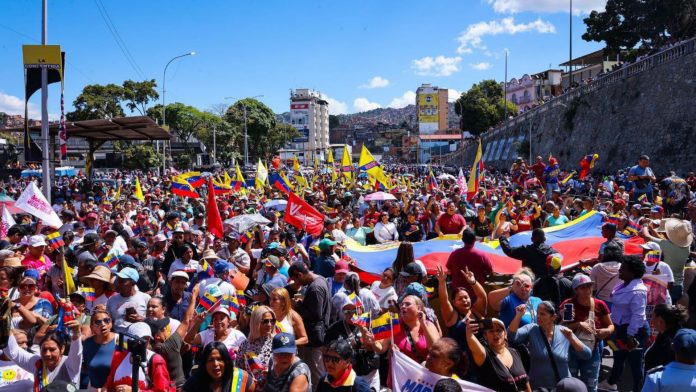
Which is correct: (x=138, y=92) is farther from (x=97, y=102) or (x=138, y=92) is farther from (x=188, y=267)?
(x=188, y=267)

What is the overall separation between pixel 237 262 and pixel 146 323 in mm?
2872

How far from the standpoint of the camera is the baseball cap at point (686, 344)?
12.6 feet

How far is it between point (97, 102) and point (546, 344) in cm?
5593

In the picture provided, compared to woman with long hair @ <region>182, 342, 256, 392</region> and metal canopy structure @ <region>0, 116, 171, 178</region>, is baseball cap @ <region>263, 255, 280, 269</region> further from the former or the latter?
metal canopy structure @ <region>0, 116, 171, 178</region>

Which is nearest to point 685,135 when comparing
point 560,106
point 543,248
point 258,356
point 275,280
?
point 560,106

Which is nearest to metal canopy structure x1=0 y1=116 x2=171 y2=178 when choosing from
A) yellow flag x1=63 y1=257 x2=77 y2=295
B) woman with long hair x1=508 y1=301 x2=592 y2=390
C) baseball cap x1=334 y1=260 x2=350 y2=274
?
yellow flag x1=63 y1=257 x2=77 y2=295

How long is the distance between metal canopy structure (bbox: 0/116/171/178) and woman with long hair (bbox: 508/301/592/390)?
1717 cm

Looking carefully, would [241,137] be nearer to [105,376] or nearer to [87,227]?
[87,227]

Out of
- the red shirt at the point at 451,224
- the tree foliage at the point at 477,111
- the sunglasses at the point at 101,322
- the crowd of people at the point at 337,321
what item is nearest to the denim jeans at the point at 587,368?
the crowd of people at the point at 337,321

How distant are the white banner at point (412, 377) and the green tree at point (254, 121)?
69874 mm

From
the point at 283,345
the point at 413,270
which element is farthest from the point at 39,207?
the point at 283,345

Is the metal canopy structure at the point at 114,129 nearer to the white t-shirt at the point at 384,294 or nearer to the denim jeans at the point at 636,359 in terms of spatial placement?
the white t-shirt at the point at 384,294

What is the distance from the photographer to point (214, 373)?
3924 millimetres

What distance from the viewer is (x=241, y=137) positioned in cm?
7306
